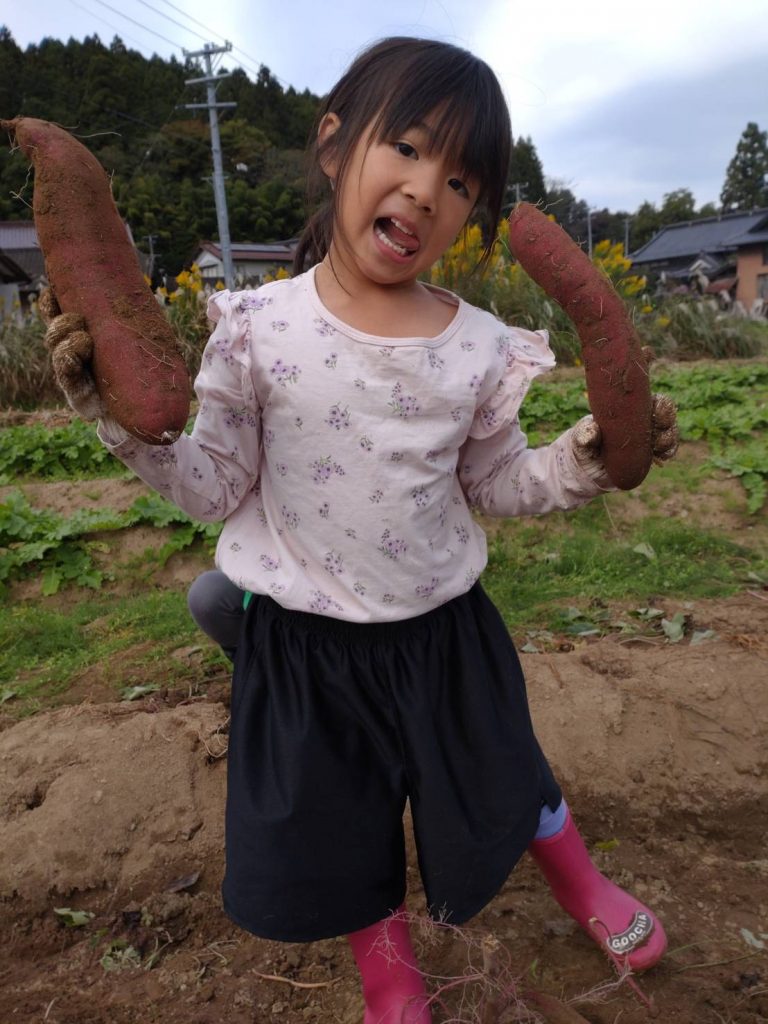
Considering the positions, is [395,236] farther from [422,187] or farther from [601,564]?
[601,564]

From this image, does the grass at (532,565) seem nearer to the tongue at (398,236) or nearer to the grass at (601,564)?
the grass at (601,564)

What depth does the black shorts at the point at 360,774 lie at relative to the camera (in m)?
1.33

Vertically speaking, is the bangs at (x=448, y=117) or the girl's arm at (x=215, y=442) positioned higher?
the bangs at (x=448, y=117)

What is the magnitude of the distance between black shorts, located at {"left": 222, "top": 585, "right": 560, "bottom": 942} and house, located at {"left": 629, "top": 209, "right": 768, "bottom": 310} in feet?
102

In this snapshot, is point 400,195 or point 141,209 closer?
point 400,195

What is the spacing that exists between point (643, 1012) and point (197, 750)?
4.00 ft

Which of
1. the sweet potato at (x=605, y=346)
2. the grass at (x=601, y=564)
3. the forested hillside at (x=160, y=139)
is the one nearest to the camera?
the sweet potato at (x=605, y=346)

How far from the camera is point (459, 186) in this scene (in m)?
1.32

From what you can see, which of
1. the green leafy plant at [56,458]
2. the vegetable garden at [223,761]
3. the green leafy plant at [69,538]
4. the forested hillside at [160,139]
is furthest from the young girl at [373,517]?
the forested hillside at [160,139]

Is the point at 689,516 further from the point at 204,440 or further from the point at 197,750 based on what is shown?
the point at 204,440

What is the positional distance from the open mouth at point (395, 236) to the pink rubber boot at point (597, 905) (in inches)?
46.2

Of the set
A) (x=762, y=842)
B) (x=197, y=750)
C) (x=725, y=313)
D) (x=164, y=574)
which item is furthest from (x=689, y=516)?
(x=725, y=313)

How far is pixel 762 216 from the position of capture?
36.8m

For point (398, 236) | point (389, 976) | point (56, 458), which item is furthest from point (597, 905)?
point (56, 458)
